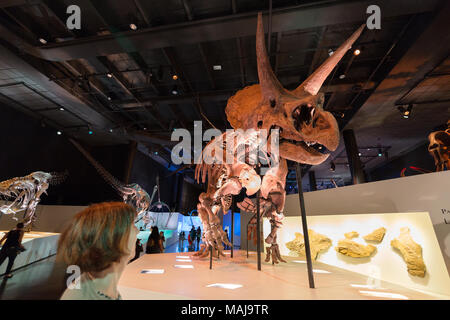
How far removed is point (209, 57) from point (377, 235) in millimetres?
6314

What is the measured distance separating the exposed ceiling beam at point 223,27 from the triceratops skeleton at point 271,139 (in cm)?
243

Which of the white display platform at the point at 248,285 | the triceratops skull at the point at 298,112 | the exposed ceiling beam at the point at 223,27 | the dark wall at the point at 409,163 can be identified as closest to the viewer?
the white display platform at the point at 248,285

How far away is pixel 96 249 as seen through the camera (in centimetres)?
99

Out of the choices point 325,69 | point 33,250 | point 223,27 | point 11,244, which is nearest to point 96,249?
point 325,69

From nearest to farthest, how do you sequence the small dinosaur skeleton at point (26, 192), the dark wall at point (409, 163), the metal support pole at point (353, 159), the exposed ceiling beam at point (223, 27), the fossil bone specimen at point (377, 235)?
the fossil bone specimen at point (377, 235) < the exposed ceiling beam at point (223, 27) < the small dinosaur skeleton at point (26, 192) < the metal support pole at point (353, 159) < the dark wall at point (409, 163)

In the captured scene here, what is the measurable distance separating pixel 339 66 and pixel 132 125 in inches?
373

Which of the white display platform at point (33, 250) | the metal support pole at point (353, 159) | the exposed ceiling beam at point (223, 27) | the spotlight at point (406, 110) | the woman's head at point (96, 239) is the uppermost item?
the exposed ceiling beam at point (223, 27)

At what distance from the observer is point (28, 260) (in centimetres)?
619

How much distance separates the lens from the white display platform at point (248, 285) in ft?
6.67

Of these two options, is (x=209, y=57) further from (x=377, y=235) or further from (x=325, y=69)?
(x=377, y=235)

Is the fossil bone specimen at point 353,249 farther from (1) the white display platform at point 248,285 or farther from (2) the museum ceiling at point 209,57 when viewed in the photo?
(2) the museum ceiling at point 209,57

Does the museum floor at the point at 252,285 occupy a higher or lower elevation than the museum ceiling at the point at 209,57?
lower

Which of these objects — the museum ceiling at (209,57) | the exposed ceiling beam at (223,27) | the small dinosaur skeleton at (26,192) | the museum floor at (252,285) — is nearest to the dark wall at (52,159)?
the museum ceiling at (209,57)

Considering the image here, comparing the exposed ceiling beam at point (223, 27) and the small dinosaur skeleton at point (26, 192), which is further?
the small dinosaur skeleton at point (26, 192)
